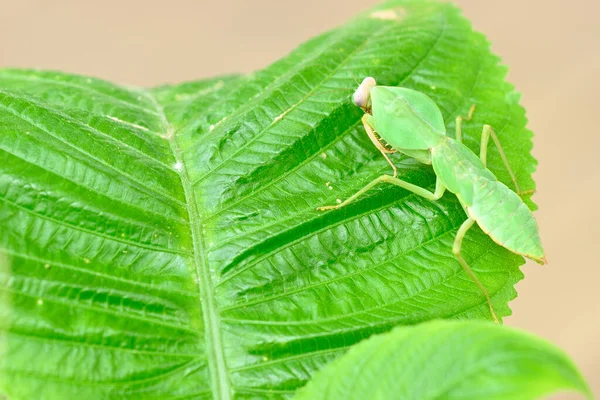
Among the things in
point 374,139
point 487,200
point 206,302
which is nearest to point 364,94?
point 374,139

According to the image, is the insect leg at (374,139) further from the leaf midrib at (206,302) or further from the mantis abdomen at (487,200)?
the leaf midrib at (206,302)

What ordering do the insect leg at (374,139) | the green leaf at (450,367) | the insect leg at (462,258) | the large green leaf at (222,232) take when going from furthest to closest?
1. the insect leg at (374,139)
2. the insect leg at (462,258)
3. the large green leaf at (222,232)
4. the green leaf at (450,367)

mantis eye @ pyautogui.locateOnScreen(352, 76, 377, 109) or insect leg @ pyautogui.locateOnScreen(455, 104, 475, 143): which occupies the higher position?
mantis eye @ pyautogui.locateOnScreen(352, 76, 377, 109)

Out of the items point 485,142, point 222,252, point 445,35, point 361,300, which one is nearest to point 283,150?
point 222,252

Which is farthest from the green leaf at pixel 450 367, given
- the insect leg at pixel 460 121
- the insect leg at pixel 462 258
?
the insect leg at pixel 460 121

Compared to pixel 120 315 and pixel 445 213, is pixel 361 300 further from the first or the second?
pixel 120 315

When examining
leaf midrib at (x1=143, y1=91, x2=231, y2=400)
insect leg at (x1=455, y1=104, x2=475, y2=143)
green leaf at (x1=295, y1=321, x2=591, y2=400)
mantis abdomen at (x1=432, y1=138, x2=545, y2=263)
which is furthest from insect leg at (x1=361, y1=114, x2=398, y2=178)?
green leaf at (x1=295, y1=321, x2=591, y2=400)

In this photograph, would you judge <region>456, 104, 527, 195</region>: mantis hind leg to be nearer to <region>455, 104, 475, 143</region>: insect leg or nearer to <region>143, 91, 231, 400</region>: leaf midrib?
Answer: <region>455, 104, 475, 143</region>: insect leg
